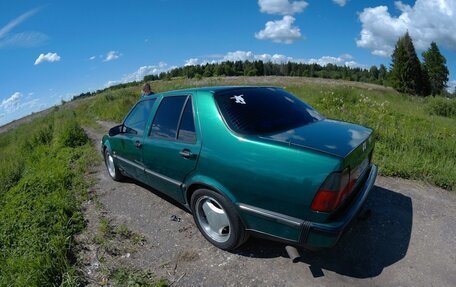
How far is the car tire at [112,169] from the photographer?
5.79 metres

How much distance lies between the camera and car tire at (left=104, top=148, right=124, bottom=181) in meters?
5.79

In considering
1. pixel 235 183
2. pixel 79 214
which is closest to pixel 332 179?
pixel 235 183

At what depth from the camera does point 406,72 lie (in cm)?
5309

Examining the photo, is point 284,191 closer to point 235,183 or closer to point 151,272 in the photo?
point 235,183

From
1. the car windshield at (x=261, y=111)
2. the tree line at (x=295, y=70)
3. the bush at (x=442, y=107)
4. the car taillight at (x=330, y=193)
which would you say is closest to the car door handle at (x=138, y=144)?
the car windshield at (x=261, y=111)

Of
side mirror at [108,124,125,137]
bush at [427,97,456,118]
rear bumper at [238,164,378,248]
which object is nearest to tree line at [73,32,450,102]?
bush at [427,97,456,118]

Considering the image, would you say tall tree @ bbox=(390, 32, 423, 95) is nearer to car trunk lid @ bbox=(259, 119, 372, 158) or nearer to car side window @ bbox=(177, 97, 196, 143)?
car trunk lid @ bbox=(259, 119, 372, 158)

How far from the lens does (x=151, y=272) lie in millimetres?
3316

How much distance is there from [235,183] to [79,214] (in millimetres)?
2925

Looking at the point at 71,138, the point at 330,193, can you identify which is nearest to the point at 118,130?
the point at 330,193

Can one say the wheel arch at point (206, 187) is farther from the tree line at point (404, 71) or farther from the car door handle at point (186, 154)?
the tree line at point (404, 71)

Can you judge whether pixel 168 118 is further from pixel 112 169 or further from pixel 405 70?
pixel 405 70

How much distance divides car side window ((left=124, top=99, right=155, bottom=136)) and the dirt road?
Result: 1247 millimetres

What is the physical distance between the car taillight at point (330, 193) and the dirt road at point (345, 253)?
0.83 metres
